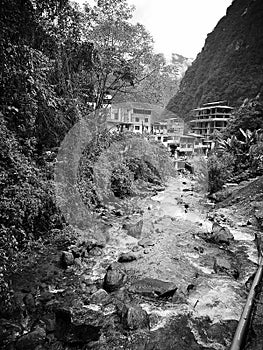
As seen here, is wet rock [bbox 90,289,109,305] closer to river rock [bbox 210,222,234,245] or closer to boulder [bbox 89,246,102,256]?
boulder [bbox 89,246,102,256]

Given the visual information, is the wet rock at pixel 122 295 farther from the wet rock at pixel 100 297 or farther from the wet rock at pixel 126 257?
the wet rock at pixel 126 257

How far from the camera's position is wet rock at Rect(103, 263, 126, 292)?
6038 millimetres

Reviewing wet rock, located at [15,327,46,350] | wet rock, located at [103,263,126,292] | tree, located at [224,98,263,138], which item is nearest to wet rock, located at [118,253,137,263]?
wet rock, located at [103,263,126,292]

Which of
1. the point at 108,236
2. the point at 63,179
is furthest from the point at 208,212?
the point at 63,179

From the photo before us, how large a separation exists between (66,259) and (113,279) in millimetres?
1430

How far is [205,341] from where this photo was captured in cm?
466

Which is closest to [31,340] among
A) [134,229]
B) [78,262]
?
[78,262]

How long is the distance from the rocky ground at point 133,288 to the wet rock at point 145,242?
4cm

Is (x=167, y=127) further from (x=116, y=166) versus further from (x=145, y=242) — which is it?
(x=145, y=242)

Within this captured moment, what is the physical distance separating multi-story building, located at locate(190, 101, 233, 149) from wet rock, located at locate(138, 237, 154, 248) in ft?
102

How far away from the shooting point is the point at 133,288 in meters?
6.08

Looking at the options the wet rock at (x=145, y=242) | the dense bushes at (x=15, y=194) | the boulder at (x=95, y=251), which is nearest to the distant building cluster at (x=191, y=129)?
the wet rock at (x=145, y=242)

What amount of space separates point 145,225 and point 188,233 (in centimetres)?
165

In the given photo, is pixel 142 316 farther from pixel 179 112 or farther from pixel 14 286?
pixel 179 112
